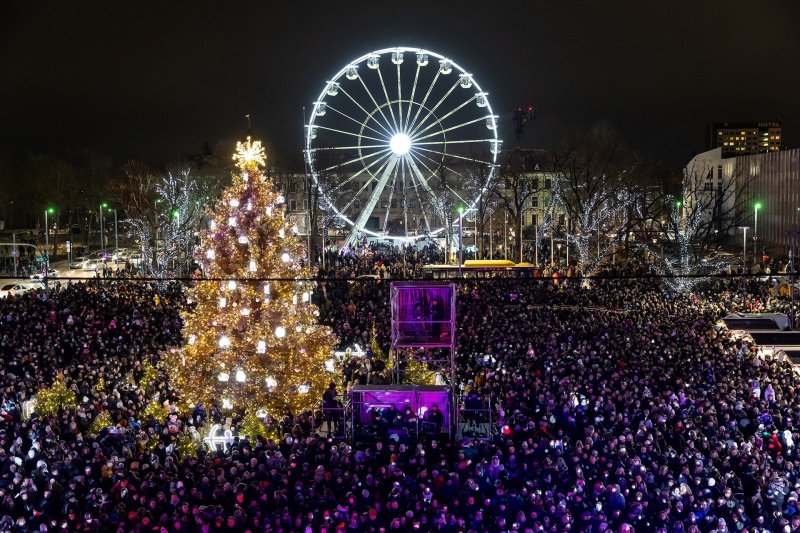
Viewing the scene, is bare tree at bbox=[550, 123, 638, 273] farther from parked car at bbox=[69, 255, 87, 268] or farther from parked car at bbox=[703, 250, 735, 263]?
parked car at bbox=[69, 255, 87, 268]

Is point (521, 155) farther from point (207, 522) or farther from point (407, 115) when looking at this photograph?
point (207, 522)

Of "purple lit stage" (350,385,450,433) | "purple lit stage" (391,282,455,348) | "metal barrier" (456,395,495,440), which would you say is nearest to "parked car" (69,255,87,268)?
"purple lit stage" (391,282,455,348)

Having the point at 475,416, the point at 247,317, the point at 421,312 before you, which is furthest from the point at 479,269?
the point at 247,317

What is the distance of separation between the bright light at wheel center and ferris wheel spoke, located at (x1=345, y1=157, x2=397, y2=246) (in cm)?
83

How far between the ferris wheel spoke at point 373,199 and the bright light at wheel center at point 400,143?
2.71 ft

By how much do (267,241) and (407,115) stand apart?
20281 mm

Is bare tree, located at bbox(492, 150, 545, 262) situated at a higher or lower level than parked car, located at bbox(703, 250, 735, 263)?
higher

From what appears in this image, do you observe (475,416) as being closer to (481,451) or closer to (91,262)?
(481,451)

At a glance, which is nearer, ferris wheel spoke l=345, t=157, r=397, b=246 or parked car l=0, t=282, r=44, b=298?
ferris wheel spoke l=345, t=157, r=397, b=246

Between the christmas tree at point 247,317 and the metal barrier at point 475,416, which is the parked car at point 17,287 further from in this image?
the metal barrier at point 475,416

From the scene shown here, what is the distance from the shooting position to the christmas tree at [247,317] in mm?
17281

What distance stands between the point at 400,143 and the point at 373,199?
3655 mm

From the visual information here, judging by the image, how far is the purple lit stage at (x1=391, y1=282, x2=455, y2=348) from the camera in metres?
18.7

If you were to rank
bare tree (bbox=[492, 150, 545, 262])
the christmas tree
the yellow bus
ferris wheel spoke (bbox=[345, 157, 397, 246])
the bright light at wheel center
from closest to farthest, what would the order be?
1. the christmas tree
2. the yellow bus
3. the bright light at wheel center
4. ferris wheel spoke (bbox=[345, 157, 397, 246])
5. bare tree (bbox=[492, 150, 545, 262])
